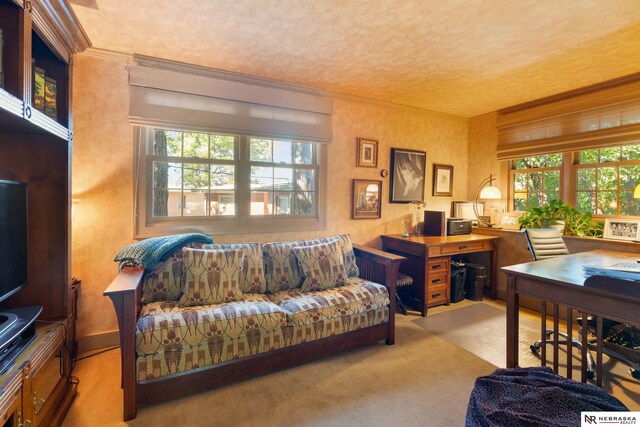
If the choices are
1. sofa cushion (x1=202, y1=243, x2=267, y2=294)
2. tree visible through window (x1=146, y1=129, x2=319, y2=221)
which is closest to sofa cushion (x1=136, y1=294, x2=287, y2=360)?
sofa cushion (x1=202, y1=243, x2=267, y2=294)

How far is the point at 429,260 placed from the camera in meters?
3.18

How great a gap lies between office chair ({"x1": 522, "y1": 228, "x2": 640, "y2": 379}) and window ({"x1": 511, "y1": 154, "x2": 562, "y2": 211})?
51.5 inches

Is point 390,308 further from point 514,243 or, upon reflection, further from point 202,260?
point 514,243

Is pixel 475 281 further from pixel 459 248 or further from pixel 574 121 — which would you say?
pixel 574 121

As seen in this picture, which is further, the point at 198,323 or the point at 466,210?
the point at 466,210

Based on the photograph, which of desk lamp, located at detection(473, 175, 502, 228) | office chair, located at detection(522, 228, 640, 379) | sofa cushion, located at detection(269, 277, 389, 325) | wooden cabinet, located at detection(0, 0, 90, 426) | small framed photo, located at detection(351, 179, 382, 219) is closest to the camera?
wooden cabinet, located at detection(0, 0, 90, 426)

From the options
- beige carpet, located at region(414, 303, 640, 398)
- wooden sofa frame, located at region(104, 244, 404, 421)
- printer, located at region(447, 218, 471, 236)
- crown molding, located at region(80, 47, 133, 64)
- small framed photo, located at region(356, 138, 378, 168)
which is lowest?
beige carpet, located at region(414, 303, 640, 398)

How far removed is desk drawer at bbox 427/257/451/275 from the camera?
3.22m

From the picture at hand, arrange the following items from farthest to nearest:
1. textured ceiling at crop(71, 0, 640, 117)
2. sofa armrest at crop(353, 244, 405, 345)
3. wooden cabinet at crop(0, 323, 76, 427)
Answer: sofa armrest at crop(353, 244, 405, 345)
textured ceiling at crop(71, 0, 640, 117)
wooden cabinet at crop(0, 323, 76, 427)

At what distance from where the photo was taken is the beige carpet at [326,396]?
1632 millimetres

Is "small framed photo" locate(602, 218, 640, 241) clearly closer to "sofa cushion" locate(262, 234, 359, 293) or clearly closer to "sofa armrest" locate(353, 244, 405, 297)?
"sofa armrest" locate(353, 244, 405, 297)

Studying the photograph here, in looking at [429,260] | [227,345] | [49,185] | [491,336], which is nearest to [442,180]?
[429,260]

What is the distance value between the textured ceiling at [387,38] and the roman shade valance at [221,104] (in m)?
0.13

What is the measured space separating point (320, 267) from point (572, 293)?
1688mm
